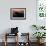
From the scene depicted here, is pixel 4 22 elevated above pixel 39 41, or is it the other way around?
pixel 4 22

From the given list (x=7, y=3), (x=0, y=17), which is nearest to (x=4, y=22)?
(x=0, y=17)

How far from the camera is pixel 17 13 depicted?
22.6 ft

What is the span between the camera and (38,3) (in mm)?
6922

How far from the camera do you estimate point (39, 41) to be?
21.3 ft

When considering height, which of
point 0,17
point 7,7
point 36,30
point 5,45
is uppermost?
point 7,7

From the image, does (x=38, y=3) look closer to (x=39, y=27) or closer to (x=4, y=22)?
(x=39, y=27)

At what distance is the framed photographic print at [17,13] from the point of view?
689cm

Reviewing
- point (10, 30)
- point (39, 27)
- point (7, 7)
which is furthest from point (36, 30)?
point (7, 7)

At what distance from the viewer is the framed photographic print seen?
6.89 m

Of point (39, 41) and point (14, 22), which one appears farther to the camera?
point (14, 22)

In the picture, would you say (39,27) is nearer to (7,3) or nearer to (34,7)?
(34,7)

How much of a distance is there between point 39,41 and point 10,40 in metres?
1.31

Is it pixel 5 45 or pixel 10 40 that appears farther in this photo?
pixel 10 40

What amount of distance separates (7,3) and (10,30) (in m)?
1.14
